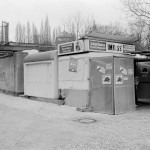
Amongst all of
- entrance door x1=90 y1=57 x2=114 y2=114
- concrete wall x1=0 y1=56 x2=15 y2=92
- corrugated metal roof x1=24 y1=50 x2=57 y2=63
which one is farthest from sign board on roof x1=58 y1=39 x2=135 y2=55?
concrete wall x1=0 y1=56 x2=15 y2=92

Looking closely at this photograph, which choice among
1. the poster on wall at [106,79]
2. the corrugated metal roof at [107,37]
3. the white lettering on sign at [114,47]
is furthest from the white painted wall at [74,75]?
the white lettering on sign at [114,47]

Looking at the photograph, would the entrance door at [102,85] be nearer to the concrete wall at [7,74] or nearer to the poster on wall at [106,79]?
the poster on wall at [106,79]

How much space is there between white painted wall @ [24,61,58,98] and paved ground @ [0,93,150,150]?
106 inches

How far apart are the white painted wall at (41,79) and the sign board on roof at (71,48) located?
3.02ft

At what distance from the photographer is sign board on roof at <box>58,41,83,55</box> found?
12.6 meters

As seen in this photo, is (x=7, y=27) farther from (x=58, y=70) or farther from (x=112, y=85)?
(x=112, y=85)

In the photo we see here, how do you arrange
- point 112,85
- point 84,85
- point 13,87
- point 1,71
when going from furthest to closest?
point 1,71
point 13,87
point 84,85
point 112,85

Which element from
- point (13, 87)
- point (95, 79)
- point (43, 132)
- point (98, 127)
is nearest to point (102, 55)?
point (95, 79)

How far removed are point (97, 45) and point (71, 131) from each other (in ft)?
17.7

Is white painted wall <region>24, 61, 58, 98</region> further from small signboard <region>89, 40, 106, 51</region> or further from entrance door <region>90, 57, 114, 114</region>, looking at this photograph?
entrance door <region>90, 57, 114, 114</region>

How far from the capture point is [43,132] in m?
8.05

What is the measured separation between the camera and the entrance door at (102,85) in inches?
442

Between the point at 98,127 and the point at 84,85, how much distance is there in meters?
3.80

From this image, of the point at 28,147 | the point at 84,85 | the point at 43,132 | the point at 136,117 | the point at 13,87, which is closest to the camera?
the point at 28,147
